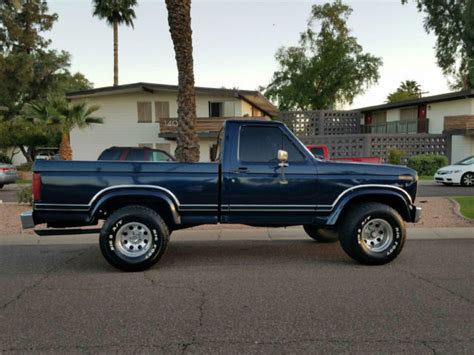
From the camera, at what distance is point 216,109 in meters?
27.7

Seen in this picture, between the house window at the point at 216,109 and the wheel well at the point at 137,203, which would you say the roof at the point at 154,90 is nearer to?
the house window at the point at 216,109

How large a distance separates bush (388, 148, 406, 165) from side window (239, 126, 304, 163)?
19548mm

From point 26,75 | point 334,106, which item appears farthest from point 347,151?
point 26,75

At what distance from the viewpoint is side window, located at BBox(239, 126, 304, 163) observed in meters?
6.05

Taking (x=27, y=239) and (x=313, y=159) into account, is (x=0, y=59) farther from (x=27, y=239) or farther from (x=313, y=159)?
(x=313, y=159)

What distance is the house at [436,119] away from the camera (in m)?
26.0

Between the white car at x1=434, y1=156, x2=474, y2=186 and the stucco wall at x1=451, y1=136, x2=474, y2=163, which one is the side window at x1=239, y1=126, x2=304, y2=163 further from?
the stucco wall at x1=451, y1=136, x2=474, y2=163

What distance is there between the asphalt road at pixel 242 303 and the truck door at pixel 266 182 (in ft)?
2.59

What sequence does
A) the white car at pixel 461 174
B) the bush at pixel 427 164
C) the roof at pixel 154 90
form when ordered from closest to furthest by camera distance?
the white car at pixel 461 174, the bush at pixel 427 164, the roof at pixel 154 90

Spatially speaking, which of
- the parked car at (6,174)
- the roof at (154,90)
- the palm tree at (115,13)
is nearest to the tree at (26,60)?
the palm tree at (115,13)

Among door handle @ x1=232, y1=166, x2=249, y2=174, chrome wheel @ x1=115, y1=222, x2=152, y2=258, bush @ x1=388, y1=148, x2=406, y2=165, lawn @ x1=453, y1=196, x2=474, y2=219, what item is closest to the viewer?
chrome wheel @ x1=115, y1=222, x2=152, y2=258

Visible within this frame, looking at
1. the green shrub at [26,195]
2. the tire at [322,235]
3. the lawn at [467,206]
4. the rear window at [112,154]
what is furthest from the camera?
the rear window at [112,154]

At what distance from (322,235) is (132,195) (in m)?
3.62

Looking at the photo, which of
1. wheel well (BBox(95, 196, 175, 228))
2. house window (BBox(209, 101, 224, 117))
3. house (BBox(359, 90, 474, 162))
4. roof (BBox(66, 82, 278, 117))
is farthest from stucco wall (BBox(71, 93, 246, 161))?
wheel well (BBox(95, 196, 175, 228))
